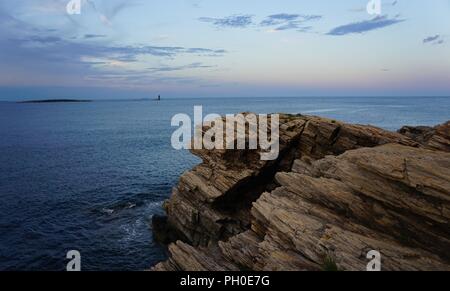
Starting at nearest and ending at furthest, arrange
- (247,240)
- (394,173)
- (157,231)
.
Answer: (394,173), (247,240), (157,231)

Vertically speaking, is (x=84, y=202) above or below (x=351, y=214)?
below

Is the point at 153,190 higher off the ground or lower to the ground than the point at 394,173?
lower

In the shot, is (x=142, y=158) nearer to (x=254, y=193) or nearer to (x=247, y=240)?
(x=254, y=193)

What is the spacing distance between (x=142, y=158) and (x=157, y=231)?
5163cm

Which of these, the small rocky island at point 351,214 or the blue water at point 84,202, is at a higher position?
the small rocky island at point 351,214

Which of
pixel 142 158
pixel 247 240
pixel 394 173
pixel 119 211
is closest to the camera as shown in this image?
pixel 394 173

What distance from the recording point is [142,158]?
99.9m

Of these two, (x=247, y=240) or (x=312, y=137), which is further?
(x=312, y=137)

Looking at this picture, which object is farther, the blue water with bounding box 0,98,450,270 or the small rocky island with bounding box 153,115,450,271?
the blue water with bounding box 0,98,450,270

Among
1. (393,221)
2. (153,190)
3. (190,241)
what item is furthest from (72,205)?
(393,221)

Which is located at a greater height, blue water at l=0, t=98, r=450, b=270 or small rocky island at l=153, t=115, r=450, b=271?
small rocky island at l=153, t=115, r=450, b=271

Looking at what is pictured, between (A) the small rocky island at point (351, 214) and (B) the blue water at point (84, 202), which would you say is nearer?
(A) the small rocky island at point (351, 214)

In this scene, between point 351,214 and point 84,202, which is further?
point 84,202
